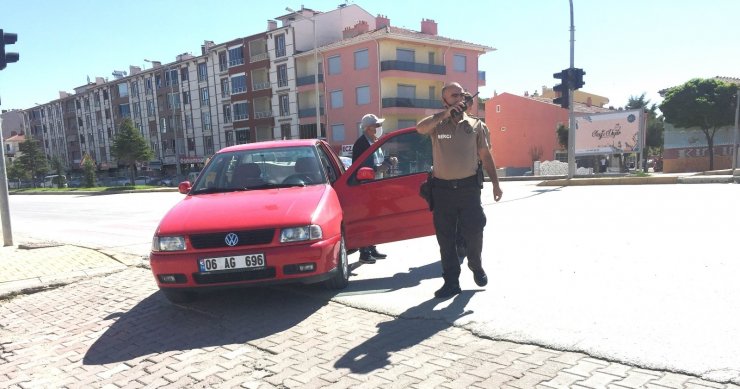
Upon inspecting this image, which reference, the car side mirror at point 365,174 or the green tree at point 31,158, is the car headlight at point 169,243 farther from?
the green tree at point 31,158

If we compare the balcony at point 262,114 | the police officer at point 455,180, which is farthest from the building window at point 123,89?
the police officer at point 455,180

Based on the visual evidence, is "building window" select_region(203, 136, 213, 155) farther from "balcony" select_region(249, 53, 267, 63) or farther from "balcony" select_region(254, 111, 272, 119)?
"balcony" select_region(249, 53, 267, 63)

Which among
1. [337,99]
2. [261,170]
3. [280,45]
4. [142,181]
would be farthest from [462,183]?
[142,181]

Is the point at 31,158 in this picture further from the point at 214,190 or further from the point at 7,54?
the point at 214,190

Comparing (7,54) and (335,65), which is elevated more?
(335,65)

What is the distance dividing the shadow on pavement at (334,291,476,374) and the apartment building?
29868 mm

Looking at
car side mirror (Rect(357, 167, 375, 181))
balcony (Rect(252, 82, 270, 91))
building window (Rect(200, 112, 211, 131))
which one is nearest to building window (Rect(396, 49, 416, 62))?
balcony (Rect(252, 82, 270, 91))

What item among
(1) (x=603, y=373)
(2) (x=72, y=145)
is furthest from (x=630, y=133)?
(2) (x=72, y=145)

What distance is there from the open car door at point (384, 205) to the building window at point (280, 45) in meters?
44.8

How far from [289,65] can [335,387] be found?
46.7 m

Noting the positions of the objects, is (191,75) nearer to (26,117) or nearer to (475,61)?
(475,61)

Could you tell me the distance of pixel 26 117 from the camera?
3536 inches

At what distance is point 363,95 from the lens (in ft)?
139

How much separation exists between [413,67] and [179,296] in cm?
3922
